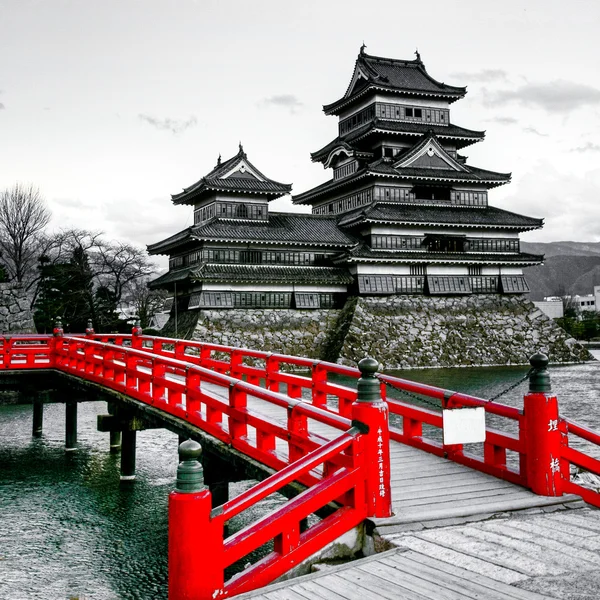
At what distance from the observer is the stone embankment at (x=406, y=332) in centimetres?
4259

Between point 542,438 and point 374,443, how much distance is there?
1.91 metres

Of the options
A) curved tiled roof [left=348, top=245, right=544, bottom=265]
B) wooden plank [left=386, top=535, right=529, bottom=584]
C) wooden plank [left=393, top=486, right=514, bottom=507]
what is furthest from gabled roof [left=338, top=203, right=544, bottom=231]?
wooden plank [left=386, top=535, right=529, bottom=584]

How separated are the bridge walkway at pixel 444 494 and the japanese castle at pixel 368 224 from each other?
114 feet

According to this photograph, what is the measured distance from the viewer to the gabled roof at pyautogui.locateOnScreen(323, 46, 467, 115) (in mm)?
50469

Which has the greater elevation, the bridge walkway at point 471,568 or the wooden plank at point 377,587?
the bridge walkway at point 471,568

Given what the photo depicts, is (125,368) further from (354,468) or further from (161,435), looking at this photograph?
(354,468)

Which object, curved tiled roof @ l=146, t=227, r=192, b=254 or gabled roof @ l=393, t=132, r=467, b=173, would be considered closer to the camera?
curved tiled roof @ l=146, t=227, r=192, b=254

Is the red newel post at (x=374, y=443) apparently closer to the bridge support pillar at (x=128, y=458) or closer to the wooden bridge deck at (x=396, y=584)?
the wooden bridge deck at (x=396, y=584)

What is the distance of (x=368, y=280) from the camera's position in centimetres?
4584

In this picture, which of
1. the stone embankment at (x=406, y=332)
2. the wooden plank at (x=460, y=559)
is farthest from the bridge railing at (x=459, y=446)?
the stone embankment at (x=406, y=332)

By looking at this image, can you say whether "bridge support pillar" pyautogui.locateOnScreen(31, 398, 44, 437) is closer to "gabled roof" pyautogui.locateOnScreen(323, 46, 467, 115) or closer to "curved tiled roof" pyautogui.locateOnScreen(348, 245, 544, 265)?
"curved tiled roof" pyautogui.locateOnScreen(348, 245, 544, 265)

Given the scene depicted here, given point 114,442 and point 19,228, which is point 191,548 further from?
point 19,228

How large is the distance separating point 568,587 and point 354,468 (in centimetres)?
193

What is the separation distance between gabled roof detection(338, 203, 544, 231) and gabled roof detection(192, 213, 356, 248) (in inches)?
56.8
